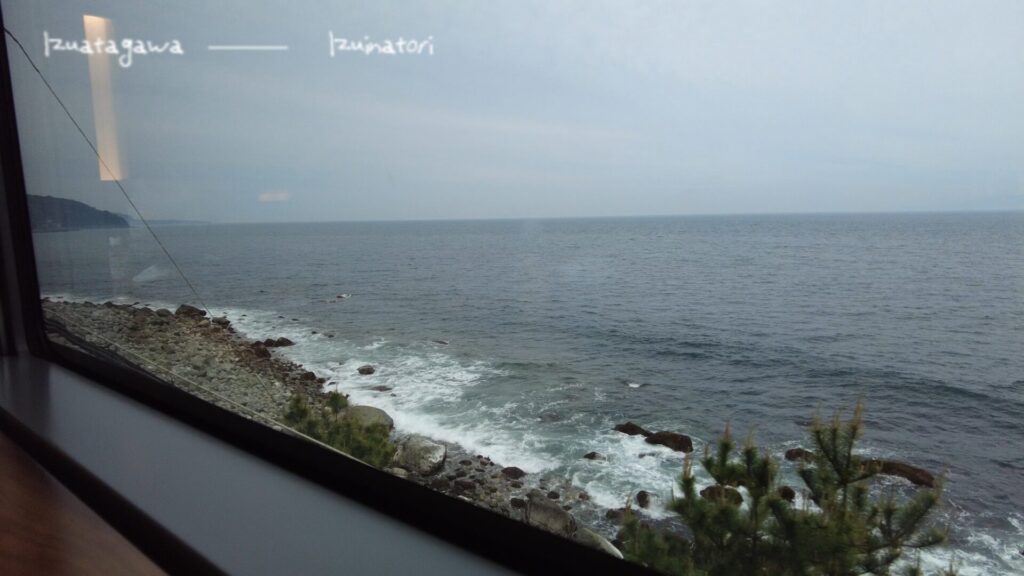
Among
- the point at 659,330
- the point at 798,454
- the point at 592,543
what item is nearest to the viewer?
the point at 592,543

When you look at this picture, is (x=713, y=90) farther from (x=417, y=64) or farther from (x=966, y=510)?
(x=417, y=64)

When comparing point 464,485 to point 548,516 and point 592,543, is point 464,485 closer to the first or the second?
point 548,516

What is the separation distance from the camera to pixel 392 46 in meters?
1.63

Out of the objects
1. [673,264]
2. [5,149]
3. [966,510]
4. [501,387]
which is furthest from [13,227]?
[966,510]

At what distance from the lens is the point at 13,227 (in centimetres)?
201

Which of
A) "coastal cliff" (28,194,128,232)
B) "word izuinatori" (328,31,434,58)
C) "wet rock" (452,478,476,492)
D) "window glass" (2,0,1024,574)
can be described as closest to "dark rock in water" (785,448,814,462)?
"window glass" (2,0,1024,574)

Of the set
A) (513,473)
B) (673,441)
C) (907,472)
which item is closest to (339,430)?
(513,473)

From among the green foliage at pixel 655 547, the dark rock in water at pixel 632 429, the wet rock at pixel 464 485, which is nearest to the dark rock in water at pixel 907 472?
the green foliage at pixel 655 547

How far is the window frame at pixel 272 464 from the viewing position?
82 cm

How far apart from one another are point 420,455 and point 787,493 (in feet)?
2.99

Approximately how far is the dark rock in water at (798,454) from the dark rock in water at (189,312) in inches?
81.3

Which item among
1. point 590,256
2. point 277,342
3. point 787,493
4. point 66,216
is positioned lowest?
point 277,342

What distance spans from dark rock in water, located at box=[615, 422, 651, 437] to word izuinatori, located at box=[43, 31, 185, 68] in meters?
1.98

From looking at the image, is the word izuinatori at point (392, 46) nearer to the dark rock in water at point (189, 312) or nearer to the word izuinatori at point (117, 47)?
the word izuinatori at point (117, 47)
